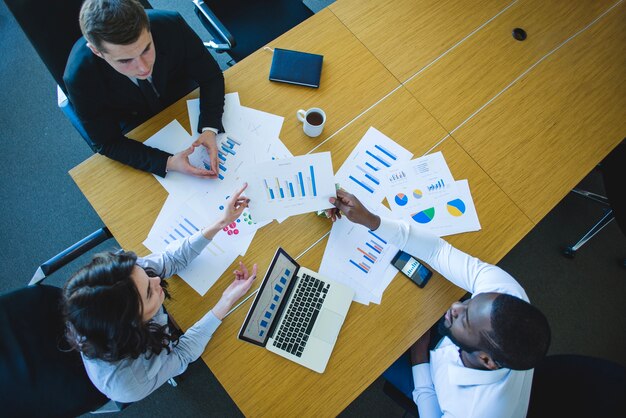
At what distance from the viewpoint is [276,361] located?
50.0 inches

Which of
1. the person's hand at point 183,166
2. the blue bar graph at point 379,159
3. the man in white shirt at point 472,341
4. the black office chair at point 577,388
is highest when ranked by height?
the person's hand at point 183,166

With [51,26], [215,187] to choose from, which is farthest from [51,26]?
[215,187]

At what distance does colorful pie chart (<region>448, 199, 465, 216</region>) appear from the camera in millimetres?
1477

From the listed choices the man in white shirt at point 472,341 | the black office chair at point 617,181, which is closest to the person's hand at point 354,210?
the man in white shirt at point 472,341

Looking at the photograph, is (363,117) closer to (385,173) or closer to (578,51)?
(385,173)

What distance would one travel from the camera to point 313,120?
1.47 meters

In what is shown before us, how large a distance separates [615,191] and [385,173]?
4.13 feet

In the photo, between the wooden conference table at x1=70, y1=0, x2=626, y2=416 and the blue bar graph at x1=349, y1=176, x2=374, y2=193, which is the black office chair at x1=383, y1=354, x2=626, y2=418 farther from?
the blue bar graph at x1=349, y1=176, x2=374, y2=193

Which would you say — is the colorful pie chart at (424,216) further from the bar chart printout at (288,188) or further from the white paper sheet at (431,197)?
the bar chart printout at (288,188)

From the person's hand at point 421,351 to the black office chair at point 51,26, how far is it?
4.69 feet

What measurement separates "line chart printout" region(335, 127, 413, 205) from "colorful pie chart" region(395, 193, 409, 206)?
0.06 meters

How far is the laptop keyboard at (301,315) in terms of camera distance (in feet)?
4.21

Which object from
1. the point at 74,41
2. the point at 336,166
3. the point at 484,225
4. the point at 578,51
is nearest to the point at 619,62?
the point at 578,51

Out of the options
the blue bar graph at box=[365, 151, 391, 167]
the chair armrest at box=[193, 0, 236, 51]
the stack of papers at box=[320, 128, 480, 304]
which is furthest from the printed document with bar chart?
the chair armrest at box=[193, 0, 236, 51]
